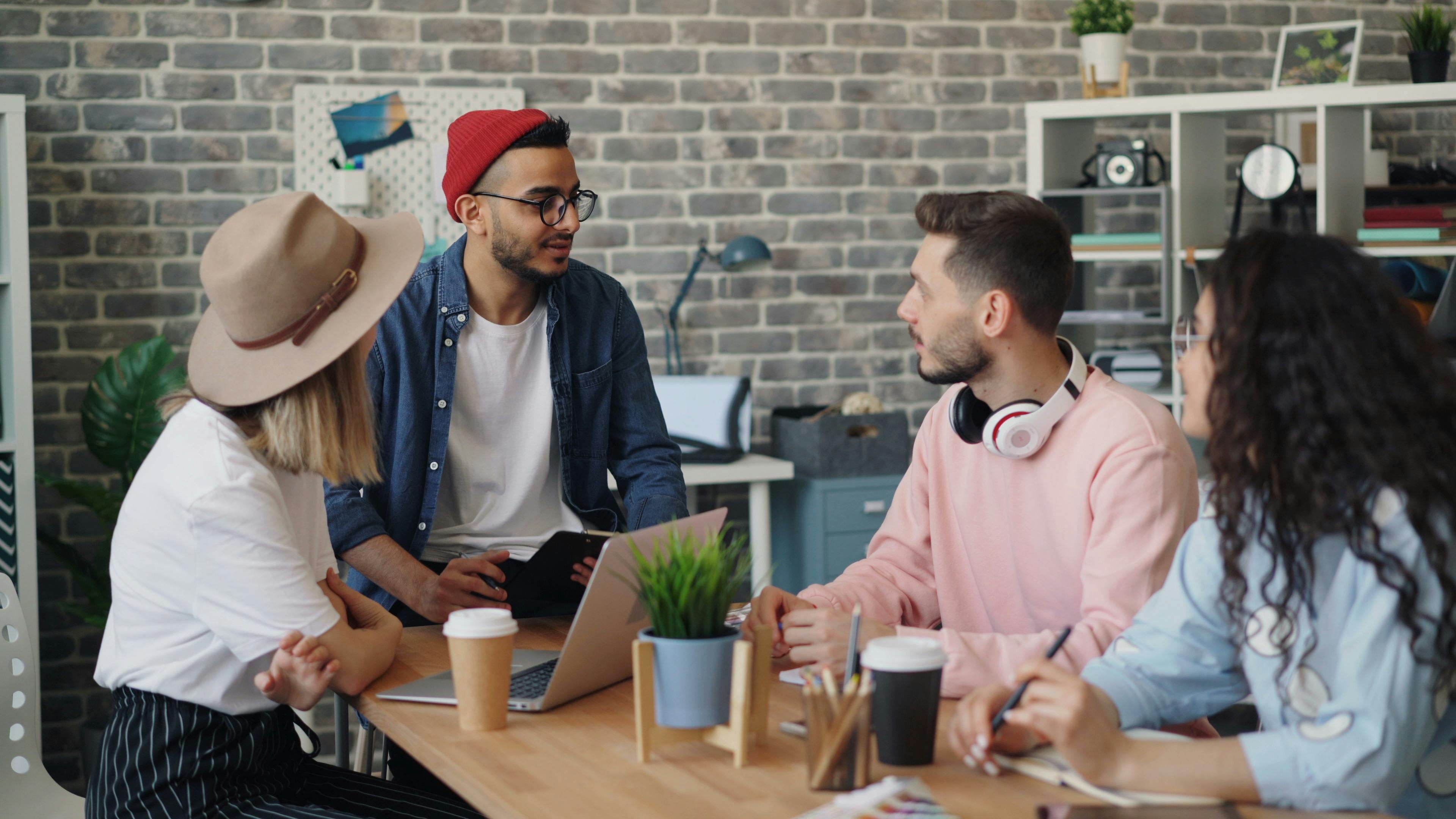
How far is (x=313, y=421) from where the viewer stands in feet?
5.17

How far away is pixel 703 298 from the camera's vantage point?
437 cm

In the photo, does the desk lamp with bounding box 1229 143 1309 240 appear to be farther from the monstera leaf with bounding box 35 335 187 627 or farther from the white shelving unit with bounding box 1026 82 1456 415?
the monstera leaf with bounding box 35 335 187 627

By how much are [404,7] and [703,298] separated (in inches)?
51.6

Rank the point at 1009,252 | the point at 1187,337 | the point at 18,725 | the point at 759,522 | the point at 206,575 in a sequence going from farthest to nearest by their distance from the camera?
the point at 759,522, the point at 18,725, the point at 1009,252, the point at 206,575, the point at 1187,337

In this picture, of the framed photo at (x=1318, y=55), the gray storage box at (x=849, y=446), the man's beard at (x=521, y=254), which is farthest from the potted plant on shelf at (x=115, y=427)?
the framed photo at (x=1318, y=55)

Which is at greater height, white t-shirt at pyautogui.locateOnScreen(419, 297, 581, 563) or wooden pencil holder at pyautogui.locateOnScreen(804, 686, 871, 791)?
white t-shirt at pyautogui.locateOnScreen(419, 297, 581, 563)

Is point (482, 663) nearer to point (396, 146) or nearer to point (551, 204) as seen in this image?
point (551, 204)

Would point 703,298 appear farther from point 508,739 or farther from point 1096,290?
point 508,739

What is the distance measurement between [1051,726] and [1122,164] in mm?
3245

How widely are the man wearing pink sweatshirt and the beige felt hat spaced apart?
0.64m

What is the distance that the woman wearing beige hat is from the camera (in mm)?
1478

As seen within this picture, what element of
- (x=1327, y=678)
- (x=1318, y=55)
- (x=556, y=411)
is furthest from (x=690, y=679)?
(x=1318, y=55)

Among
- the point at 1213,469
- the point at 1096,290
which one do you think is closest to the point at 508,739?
the point at 1213,469

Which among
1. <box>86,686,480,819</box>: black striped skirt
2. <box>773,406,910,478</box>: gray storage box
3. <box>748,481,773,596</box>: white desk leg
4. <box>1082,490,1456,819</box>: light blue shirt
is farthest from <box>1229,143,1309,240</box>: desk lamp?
<box>86,686,480,819</box>: black striped skirt
